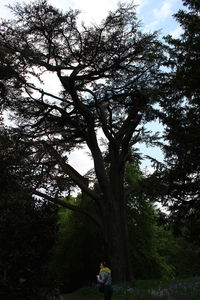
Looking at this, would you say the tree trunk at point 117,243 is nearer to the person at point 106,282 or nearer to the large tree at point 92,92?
the large tree at point 92,92

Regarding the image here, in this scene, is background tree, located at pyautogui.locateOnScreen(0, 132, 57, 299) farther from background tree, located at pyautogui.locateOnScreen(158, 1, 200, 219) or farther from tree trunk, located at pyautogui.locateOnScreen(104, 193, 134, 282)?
tree trunk, located at pyautogui.locateOnScreen(104, 193, 134, 282)

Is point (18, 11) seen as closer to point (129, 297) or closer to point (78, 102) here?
point (78, 102)

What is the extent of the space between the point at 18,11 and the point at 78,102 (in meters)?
5.41

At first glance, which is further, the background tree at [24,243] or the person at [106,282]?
the person at [106,282]

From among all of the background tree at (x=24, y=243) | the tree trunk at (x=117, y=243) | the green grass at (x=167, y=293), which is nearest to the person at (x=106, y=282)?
the green grass at (x=167, y=293)

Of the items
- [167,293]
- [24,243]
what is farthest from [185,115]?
[24,243]

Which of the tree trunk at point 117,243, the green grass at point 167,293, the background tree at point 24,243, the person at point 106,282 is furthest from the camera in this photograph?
the tree trunk at point 117,243

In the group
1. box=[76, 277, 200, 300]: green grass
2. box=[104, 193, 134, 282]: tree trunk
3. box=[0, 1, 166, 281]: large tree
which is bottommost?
box=[76, 277, 200, 300]: green grass

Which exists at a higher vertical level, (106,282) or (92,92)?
(92,92)

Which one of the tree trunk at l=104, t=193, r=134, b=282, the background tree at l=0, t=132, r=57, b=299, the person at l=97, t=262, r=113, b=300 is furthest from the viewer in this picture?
the tree trunk at l=104, t=193, r=134, b=282

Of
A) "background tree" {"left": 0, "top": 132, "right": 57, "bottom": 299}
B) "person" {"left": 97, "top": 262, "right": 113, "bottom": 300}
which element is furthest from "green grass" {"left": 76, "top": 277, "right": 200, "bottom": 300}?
"background tree" {"left": 0, "top": 132, "right": 57, "bottom": 299}

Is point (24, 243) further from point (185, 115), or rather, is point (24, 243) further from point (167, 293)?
point (185, 115)

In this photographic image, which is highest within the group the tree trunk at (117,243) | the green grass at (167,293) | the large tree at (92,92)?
the large tree at (92,92)

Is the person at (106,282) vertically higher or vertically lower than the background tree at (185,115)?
lower
